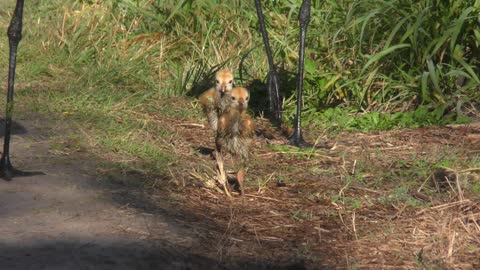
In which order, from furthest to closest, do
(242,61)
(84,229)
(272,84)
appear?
(242,61) < (272,84) < (84,229)

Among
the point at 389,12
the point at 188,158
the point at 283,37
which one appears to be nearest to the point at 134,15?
the point at 283,37

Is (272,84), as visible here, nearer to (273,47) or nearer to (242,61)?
(242,61)

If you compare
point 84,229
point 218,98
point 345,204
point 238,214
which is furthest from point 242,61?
point 84,229

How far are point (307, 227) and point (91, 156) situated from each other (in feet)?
4.62

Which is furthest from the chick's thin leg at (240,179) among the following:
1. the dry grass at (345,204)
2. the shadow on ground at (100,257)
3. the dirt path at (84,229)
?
the shadow on ground at (100,257)

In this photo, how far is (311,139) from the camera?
5859 millimetres

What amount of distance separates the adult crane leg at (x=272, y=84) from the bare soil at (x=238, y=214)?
2.33 ft

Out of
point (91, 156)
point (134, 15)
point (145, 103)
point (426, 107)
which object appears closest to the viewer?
point (91, 156)

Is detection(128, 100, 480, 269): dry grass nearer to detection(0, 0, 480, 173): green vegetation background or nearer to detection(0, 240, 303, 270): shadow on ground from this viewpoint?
detection(0, 240, 303, 270): shadow on ground

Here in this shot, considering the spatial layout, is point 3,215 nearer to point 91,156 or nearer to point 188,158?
point 91,156

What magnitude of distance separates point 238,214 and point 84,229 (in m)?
0.81

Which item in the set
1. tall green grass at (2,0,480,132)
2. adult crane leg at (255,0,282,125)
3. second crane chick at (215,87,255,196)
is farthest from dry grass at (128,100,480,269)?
tall green grass at (2,0,480,132)

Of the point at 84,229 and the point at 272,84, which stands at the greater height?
the point at 272,84

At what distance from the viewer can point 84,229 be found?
3703 mm
